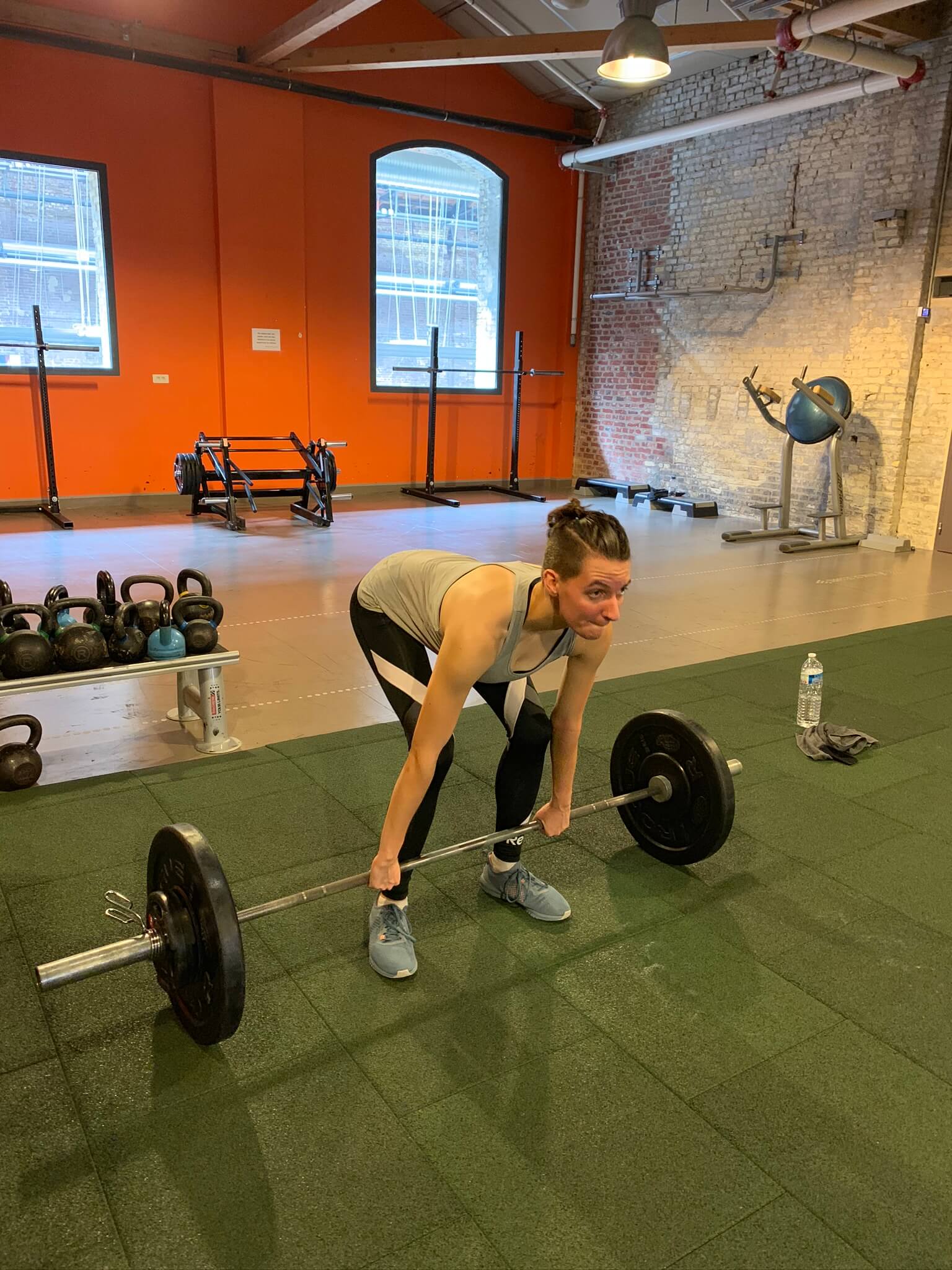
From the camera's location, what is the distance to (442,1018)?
185 centimetres

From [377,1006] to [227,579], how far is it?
3960 millimetres

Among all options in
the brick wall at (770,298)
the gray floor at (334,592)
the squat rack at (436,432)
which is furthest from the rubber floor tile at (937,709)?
the squat rack at (436,432)

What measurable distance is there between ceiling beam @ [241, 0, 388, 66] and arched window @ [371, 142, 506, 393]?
53.0 inches

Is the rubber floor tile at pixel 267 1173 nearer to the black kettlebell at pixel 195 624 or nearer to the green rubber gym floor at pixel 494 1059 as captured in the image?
the green rubber gym floor at pixel 494 1059

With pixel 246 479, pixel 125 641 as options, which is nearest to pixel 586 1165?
pixel 125 641

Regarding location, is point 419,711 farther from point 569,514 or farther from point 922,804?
point 922,804

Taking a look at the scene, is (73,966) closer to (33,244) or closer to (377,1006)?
(377,1006)

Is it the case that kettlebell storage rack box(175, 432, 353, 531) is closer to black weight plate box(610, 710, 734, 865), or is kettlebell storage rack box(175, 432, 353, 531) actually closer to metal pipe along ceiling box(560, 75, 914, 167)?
metal pipe along ceiling box(560, 75, 914, 167)

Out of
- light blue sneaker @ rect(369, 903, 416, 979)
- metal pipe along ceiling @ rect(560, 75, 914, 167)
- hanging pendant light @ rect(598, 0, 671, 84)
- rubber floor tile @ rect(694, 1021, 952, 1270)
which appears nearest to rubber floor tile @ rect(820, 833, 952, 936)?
rubber floor tile @ rect(694, 1021, 952, 1270)

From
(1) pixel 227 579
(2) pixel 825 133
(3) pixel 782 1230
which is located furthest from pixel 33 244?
(3) pixel 782 1230

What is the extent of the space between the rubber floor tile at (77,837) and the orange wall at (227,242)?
5.86 m

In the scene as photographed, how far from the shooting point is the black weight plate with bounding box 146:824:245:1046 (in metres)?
1.51

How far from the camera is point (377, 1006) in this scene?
73.9 inches

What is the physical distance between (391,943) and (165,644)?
1425mm
